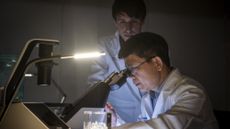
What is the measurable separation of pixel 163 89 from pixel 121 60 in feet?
1.27

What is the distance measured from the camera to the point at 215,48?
254 cm

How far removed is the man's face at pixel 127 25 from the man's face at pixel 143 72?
0.31 meters

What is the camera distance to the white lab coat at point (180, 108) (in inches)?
66.8

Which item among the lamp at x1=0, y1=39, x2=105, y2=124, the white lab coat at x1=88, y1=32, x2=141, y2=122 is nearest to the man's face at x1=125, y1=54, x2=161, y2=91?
the white lab coat at x1=88, y1=32, x2=141, y2=122

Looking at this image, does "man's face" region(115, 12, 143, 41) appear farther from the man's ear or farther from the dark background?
the man's ear

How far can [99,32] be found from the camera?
240 cm

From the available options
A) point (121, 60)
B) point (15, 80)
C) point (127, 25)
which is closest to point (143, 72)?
point (121, 60)

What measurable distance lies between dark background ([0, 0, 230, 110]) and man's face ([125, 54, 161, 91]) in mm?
335

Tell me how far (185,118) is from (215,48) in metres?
0.95

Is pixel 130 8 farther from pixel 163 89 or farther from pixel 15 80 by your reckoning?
pixel 15 80

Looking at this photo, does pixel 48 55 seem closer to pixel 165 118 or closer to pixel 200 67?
pixel 165 118

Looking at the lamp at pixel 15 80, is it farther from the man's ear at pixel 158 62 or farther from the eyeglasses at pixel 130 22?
the eyeglasses at pixel 130 22

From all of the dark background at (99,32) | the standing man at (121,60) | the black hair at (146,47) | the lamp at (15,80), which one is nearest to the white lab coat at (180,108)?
the black hair at (146,47)

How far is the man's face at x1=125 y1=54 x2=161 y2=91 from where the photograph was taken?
2.11 meters
